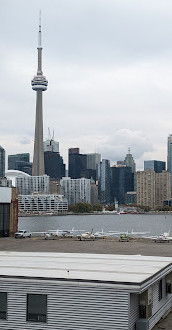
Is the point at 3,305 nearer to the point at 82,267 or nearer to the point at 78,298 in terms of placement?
the point at 78,298

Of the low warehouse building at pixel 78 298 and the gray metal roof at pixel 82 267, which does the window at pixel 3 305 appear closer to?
the low warehouse building at pixel 78 298

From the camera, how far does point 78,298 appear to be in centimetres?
2062

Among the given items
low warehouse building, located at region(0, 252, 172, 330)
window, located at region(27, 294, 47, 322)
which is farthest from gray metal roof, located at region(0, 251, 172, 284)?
window, located at region(27, 294, 47, 322)

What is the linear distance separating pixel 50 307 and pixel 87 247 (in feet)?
114

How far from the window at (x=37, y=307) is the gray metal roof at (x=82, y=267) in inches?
35.5

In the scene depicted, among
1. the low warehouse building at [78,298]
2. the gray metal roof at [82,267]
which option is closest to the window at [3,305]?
the low warehouse building at [78,298]

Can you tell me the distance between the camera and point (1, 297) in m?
22.0

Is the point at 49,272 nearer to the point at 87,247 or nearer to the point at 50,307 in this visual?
the point at 50,307

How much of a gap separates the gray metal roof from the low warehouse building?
1.7 inches

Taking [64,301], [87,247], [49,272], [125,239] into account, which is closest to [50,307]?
[64,301]

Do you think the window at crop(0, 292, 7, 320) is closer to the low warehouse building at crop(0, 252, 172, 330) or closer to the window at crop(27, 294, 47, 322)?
the low warehouse building at crop(0, 252, 172, 330)

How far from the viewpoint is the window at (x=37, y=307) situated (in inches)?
835

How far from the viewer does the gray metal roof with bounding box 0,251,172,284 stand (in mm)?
21688

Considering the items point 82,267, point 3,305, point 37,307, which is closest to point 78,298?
point 37,307
